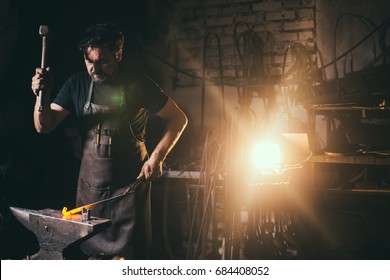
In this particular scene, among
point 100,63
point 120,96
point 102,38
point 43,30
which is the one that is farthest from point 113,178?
point 43,30

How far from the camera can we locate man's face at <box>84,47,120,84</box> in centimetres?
284

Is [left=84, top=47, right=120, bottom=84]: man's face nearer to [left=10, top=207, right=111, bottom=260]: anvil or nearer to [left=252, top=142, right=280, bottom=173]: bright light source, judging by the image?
[left=10, top=207, right=111, bottom=260]: anvil

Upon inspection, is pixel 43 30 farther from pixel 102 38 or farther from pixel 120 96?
pixel 120 96

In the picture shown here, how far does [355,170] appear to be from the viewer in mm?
3902

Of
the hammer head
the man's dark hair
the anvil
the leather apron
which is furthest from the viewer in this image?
the leather apron

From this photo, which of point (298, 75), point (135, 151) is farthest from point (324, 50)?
point (135, 151)

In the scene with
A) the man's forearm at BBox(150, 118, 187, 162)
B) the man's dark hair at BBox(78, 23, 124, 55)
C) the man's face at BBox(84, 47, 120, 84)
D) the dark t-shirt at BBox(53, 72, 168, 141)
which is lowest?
the man's forearm at BBox(150, 118, 187, 162)

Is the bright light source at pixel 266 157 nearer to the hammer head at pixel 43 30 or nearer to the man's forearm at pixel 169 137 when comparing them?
the man's forearm at pixel 169 137

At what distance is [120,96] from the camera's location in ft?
9.87

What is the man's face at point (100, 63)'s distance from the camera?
9.30 ft

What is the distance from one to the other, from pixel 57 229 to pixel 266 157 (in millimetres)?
1851

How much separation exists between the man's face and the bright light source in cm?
149

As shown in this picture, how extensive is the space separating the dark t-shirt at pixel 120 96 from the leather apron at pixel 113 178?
Answer: 6 centimetres

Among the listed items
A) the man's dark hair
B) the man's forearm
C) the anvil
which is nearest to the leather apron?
the man's forearm
